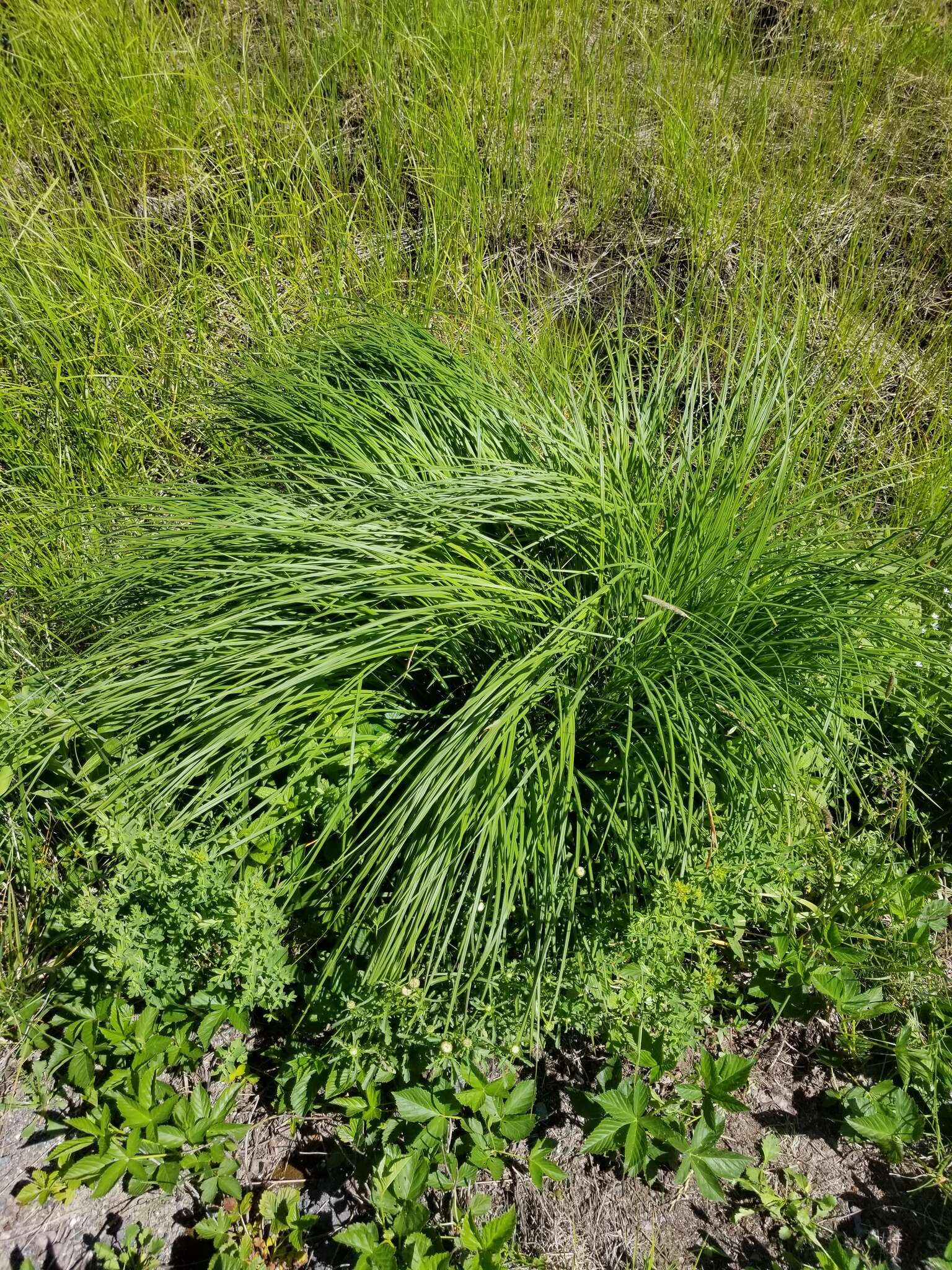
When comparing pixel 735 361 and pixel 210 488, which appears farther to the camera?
pixel 735 361

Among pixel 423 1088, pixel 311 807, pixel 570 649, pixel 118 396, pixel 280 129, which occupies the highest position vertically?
pixel 280 129

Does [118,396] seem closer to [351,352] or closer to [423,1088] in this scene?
[351,352]

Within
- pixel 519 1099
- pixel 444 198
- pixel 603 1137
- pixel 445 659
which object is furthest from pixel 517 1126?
pixel 444 198

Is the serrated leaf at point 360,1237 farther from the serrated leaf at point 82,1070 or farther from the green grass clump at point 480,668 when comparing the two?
the serrated leaf at point 82,1070

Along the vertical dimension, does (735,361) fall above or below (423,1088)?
above

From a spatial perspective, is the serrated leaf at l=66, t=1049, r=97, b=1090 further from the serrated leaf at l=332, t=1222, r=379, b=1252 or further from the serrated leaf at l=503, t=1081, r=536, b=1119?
the serrated leaf at l=503, t=1081, r=536, b=1119

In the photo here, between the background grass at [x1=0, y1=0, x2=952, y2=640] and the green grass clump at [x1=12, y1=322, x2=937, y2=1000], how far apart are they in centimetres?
59

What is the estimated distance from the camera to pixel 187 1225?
5.29ft

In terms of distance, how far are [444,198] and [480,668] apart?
1935mm

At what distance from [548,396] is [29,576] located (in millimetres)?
1418

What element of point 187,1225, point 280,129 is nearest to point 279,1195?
point 187,1225

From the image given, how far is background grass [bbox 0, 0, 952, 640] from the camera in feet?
8.55

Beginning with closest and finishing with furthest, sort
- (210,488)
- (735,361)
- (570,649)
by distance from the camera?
(570,649) < (210,488) < (735,361)

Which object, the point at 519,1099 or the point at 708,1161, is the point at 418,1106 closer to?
the point at 519,1099
